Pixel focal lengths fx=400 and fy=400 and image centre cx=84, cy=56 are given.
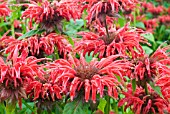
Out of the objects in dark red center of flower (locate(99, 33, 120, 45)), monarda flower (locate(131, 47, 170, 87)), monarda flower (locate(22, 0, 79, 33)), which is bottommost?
monarda flower (locate(131, 47, 170, 87))

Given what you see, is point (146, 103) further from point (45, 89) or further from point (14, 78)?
point (14, 78)

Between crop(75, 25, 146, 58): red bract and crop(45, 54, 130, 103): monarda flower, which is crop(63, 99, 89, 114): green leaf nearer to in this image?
crop(45, 54, 130, 103): monarda flower

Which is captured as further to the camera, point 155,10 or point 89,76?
point 155,10

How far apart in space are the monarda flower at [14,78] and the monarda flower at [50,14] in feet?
1.93

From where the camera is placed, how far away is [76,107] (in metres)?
1.76

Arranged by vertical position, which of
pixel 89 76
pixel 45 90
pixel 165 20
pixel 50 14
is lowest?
pixel 165 20

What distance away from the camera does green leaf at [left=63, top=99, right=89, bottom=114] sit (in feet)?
5.74

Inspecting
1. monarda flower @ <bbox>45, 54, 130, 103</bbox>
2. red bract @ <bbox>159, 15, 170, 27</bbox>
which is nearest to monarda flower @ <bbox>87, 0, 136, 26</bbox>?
monarda flower @ <bbox>45, 54, 130, 103</bbox>

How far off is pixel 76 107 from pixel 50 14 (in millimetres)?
856

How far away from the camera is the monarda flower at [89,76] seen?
1735 millimetres

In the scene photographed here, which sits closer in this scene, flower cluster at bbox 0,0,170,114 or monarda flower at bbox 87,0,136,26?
flower cluster at bbox 0,0,170,114

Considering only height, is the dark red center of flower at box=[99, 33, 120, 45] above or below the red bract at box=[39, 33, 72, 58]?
above

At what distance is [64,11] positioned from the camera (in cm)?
249

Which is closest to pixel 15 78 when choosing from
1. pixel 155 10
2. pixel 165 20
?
pixel 165 20
